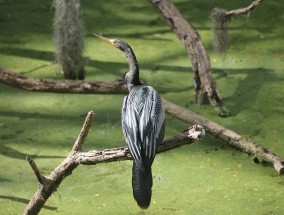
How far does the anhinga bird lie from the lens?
3199 mm

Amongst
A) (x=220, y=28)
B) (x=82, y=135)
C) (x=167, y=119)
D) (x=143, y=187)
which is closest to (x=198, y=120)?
(x=167, y=119)

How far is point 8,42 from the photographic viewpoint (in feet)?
22.6

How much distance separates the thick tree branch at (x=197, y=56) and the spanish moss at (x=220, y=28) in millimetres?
151

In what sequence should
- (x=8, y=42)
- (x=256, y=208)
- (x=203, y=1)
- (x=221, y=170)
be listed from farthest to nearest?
(x=203, y=1), (x=8, y=42), (x=221, y=170), (x=256, y=208)

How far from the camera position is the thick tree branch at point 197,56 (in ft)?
17.5

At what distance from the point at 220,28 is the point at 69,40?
1438 mm

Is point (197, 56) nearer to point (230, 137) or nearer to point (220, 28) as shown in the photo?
point (220, 28)

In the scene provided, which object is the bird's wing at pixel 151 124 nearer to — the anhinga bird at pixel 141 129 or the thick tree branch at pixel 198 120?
the anhinga bird at pixel 141 129

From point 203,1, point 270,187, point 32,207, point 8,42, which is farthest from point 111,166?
point 203,1

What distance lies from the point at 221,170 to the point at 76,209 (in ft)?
3.13

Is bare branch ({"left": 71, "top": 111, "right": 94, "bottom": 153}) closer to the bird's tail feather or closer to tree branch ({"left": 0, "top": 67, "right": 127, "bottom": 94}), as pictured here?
the bird's tail feather

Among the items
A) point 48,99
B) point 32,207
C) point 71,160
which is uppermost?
point 71,160

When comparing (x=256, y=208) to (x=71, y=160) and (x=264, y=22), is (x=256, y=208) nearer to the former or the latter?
(x=71, y=160)

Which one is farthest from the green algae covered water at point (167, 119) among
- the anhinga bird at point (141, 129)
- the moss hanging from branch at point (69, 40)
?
the anhinga bird at point (141, 129)
